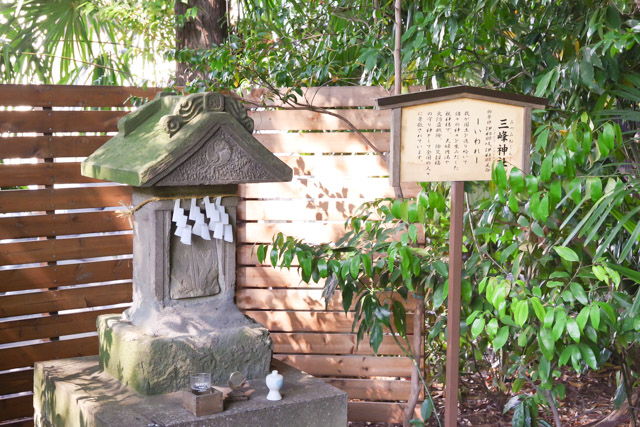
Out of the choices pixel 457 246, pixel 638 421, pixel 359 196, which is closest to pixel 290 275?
pixel 359 196

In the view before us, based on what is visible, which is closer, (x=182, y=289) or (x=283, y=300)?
(x=182, y=289)

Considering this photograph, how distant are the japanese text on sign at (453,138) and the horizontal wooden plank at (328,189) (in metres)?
1.38

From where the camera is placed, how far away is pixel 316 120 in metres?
4.24

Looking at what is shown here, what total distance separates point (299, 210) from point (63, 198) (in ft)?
4.46

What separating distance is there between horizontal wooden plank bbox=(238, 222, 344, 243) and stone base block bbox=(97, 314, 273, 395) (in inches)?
38.7

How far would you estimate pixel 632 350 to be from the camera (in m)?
3.75

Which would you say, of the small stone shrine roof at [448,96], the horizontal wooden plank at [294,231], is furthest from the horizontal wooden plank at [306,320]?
the small stone shrine roof at [448,96]

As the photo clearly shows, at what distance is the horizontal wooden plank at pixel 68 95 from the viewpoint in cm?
393

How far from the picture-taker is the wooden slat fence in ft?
13.1

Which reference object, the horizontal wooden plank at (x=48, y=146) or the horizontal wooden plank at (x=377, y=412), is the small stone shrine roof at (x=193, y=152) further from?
the horizontal wooden plank at (x=377, y=412)

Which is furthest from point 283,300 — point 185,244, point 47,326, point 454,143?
point 454,143

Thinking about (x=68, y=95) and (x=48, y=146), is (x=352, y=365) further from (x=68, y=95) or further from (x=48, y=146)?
(x=68, y=95)

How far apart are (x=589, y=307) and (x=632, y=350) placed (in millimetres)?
1155

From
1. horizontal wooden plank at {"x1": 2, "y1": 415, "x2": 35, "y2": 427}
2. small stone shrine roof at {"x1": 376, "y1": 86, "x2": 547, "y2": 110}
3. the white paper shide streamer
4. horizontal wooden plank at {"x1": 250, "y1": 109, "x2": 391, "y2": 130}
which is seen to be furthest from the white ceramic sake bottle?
horizontal wooden plank at {"x1": 2, "y1": 415, "x2": 35, "y2": 427}
